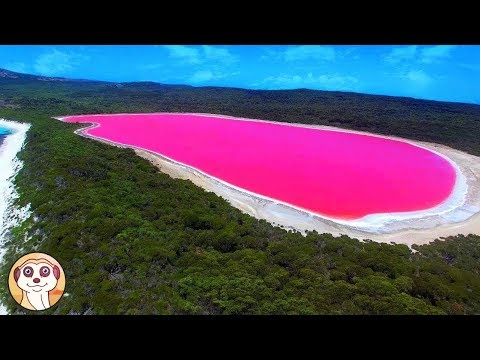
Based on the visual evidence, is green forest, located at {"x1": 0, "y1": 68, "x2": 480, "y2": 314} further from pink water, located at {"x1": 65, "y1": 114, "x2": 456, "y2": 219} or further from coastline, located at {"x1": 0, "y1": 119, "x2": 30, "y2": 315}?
pink water, located at {"x1": 65, "y1": 114, "x2": 456, "y2": 219}

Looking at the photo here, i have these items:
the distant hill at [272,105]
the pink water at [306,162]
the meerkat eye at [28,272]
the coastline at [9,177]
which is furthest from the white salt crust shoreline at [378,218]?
the distant hill at [272,105]

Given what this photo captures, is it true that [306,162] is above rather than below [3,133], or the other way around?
above

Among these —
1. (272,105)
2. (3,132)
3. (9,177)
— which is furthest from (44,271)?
(272,105)

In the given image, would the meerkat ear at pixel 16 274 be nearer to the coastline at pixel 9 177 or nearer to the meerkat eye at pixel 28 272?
the meerkat eye at pixel 28 272

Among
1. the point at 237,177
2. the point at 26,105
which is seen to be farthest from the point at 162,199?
the point at 26,105

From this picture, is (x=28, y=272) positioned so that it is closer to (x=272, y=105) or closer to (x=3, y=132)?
(x=3, y=132)

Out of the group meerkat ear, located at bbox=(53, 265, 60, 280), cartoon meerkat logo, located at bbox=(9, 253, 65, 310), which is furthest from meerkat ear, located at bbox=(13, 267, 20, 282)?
meerkat ear, located at bbox=(53, 265, 60, 280)
